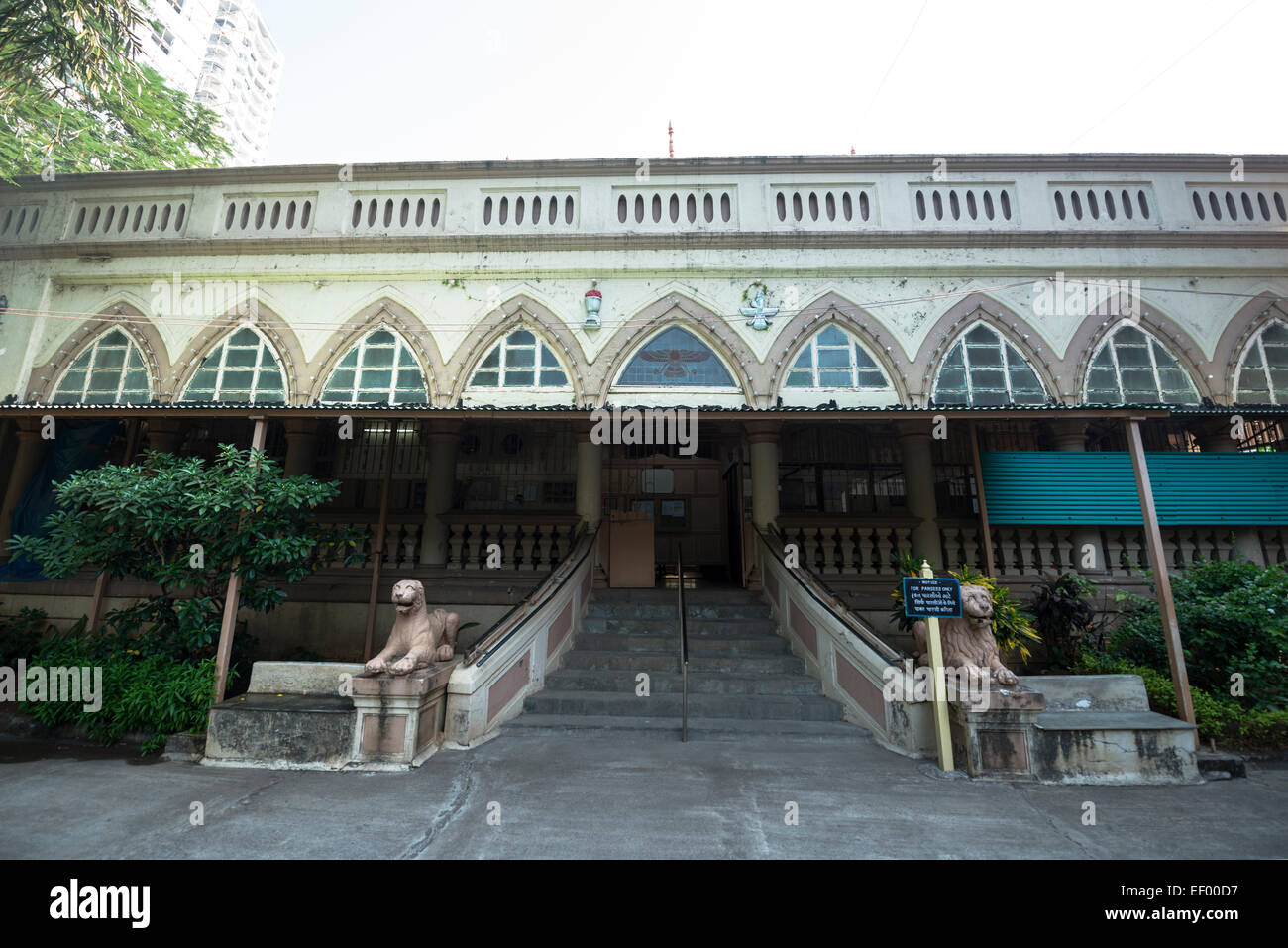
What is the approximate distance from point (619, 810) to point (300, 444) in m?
8.62

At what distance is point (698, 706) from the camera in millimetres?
6207

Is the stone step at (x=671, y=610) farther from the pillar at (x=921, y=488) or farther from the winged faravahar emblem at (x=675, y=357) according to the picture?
the winged faravahar emblem at (x=675, y=357)

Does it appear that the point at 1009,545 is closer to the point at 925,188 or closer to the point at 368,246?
the point at 925,188

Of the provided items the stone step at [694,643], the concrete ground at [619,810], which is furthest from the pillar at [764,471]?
the concrete ground at [619,810]

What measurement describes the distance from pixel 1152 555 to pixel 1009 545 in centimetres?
313

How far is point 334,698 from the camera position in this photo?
561 centimetres

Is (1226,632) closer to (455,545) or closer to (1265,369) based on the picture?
(1265,369)

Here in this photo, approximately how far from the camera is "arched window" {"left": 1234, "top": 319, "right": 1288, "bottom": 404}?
914 cm

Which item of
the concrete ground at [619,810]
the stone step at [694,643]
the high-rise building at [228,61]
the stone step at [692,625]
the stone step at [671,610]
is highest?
the high-rise building at [228,61]

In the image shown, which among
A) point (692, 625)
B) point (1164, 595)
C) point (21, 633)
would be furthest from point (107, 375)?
point (1164, 595)

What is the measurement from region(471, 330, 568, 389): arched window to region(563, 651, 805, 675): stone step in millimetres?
4780

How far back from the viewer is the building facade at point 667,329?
29.8ft

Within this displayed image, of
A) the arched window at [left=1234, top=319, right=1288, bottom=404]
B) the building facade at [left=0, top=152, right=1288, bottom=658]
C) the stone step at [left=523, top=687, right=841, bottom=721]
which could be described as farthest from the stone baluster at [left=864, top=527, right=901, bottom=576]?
the arched window at [left=1234, top=319, right=1288, bottom=404]

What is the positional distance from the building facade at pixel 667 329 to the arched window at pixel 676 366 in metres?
0.04
